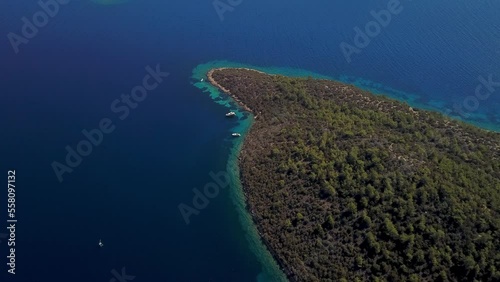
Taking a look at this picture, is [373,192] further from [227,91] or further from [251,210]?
[227,91]

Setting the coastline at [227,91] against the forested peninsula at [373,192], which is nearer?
the forested peninsula at [373,192]

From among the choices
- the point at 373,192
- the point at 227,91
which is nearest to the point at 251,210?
the point at 373,192

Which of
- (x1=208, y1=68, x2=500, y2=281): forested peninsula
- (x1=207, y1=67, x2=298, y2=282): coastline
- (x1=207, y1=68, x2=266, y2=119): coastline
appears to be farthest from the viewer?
Result: (x1=207, y1=68, x2=266, y2=119): coastline

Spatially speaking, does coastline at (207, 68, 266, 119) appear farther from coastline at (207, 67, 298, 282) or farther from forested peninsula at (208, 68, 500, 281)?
forested peninsula at (208, 68, 500, 281)

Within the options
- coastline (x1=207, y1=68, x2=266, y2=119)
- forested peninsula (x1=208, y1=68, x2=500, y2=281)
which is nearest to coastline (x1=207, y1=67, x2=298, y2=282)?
coastline (x1=207, y1=68, x2=266, y2=119)

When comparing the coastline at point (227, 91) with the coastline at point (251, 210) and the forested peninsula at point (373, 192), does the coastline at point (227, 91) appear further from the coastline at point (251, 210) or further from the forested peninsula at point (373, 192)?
the forested peninsula at point (373, 192)

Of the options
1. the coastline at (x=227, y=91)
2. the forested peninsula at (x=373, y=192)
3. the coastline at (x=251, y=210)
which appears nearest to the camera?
the forested peninsula at (x=373, y=192)

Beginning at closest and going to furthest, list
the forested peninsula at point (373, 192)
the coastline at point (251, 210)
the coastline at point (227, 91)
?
the forested peninsula at point (373, 192), the coastline at point (251, 210), the coastline at point (227, 91)

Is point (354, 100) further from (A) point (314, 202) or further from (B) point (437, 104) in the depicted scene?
(A) point (314, 202)

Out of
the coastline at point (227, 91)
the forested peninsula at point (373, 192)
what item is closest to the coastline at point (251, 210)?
the coastline at point (227, 91)
